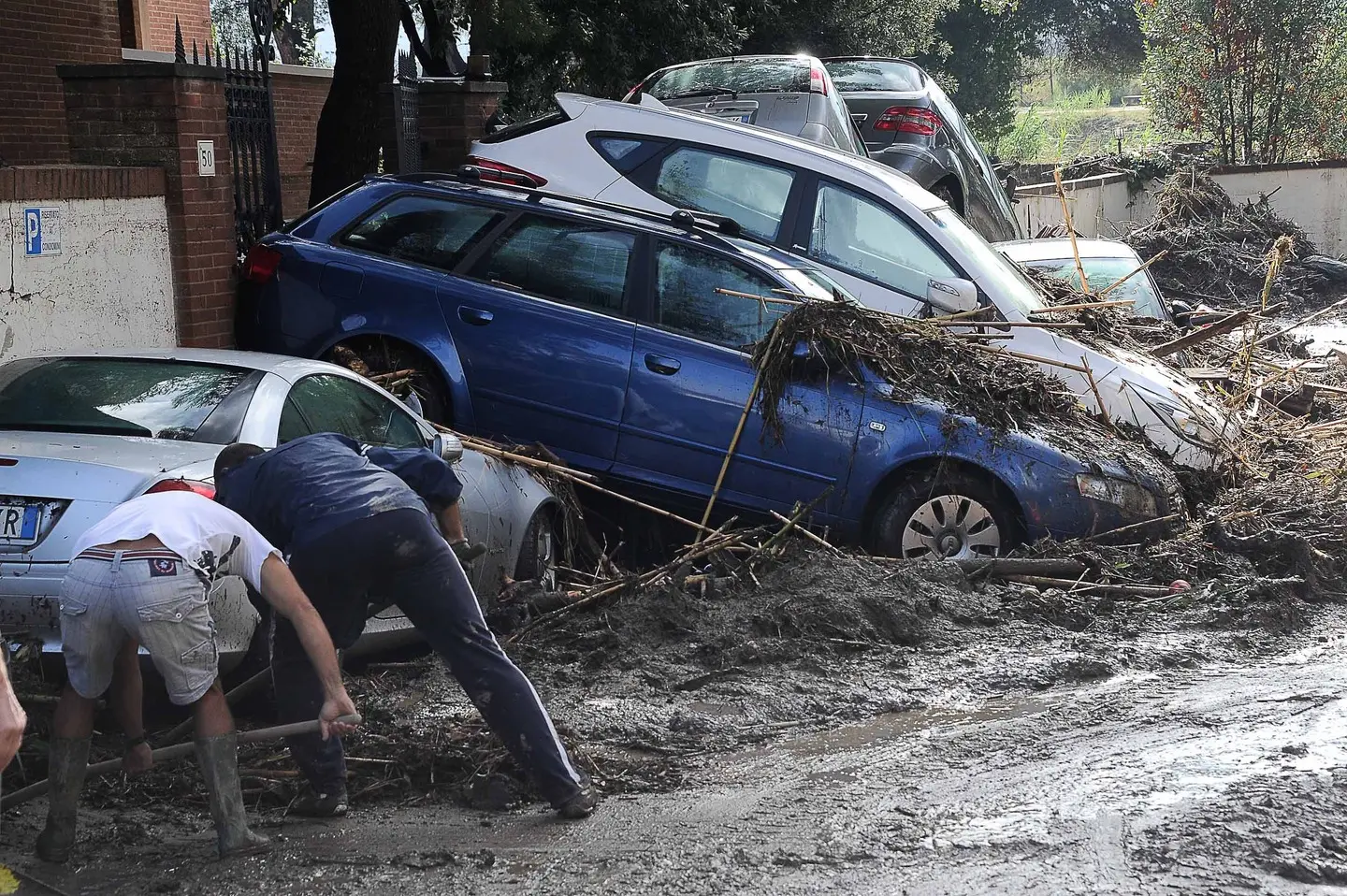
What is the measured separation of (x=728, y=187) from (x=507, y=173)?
1505 millimetres

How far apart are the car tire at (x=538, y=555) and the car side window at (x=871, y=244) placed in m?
3.10

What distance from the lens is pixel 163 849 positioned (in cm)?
430

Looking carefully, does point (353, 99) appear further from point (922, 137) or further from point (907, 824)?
Result: point (907, 824)

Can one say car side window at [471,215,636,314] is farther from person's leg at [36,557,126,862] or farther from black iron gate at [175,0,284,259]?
person's leg at [36,557,126,862]

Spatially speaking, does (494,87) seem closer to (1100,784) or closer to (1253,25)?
(1100,784)

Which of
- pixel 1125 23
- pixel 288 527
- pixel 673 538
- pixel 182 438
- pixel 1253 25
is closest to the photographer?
pixel 288 527

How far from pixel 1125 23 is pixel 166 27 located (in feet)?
115

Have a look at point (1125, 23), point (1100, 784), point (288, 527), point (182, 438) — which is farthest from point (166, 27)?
point (1125, 23)

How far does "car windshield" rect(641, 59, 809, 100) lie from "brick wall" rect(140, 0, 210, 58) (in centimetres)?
593

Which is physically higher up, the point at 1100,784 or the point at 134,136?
the point at 134,136

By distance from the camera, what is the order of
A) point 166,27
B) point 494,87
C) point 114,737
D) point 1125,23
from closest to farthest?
point 114,737 → point 494,87 → point 166,27 → point 1125,23

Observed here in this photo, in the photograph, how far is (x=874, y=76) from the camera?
47.8 feet

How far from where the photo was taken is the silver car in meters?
4.89

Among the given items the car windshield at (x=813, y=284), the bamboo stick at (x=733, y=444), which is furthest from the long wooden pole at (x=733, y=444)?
the car windshield at (x=813, y=284)
